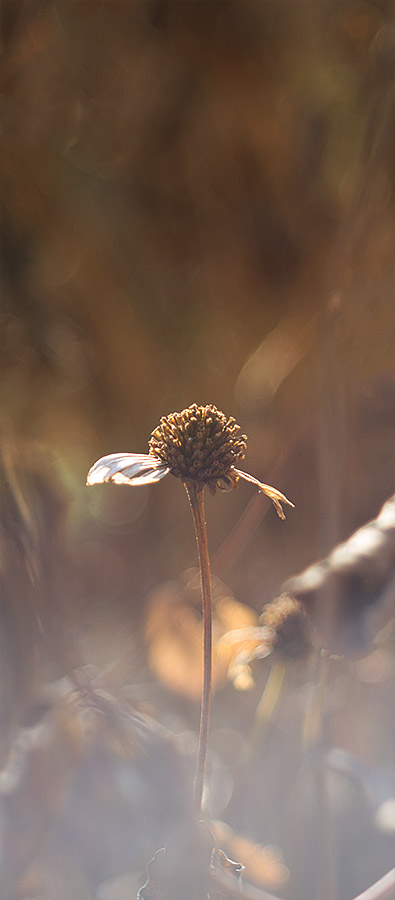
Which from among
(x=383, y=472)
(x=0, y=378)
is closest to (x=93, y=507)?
(x=0, y=378)

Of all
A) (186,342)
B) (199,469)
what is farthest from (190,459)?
(186,342)

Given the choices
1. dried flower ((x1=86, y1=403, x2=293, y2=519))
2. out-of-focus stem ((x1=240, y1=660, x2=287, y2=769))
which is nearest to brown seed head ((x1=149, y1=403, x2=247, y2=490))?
dried flower ((x1=86, y1=403, x2=293, y2=519))

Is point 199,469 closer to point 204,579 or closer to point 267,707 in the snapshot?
point 204,579

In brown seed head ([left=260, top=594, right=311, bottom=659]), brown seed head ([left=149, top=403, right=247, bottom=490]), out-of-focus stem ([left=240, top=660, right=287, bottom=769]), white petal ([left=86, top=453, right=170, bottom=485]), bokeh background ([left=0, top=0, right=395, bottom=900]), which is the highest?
bokeh background ([left=0, top=0, right=395, bottom=900])

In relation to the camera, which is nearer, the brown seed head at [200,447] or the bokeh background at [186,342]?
the brown seed head at [200,447]

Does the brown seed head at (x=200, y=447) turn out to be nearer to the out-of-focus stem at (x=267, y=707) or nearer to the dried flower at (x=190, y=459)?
the dried flower at (x=190, y=459)

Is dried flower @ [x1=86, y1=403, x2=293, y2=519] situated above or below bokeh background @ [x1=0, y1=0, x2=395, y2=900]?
below

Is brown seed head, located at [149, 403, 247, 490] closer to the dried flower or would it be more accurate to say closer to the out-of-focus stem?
the dried flower

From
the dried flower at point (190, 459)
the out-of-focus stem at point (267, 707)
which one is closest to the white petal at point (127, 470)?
the dried flower at point (190, 459)

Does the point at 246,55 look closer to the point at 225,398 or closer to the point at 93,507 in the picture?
the point at 225,398
